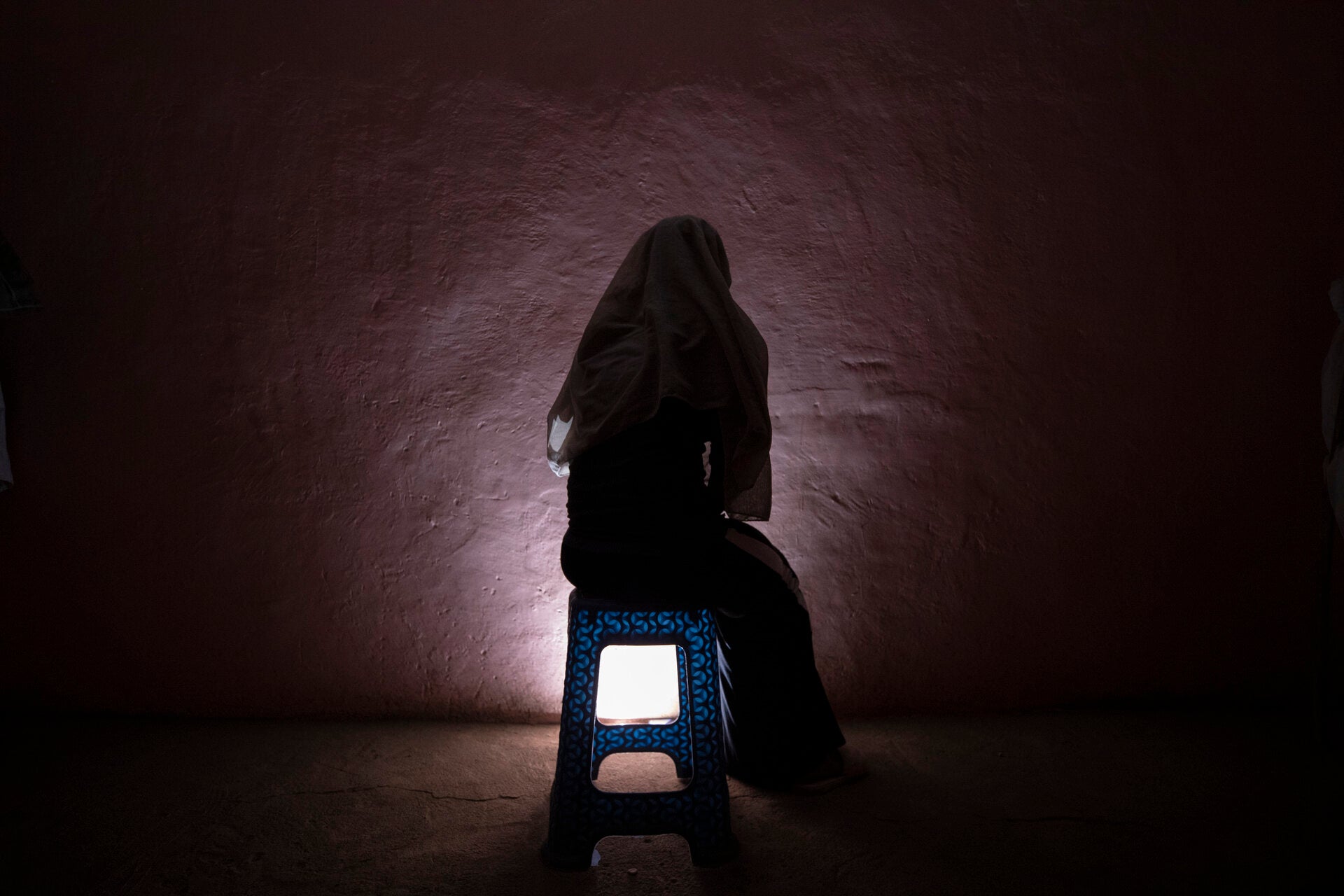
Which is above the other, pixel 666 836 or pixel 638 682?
pixel 638 682

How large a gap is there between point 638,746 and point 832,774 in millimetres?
525

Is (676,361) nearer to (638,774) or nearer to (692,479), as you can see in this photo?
(692,479)

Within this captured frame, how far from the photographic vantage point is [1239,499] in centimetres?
223

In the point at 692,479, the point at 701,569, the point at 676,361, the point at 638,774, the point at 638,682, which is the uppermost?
the point at 676,361

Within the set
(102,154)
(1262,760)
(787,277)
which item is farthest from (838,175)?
(102,154)

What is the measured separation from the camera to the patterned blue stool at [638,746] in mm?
1453

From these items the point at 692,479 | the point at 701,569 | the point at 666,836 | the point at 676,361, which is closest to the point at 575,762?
the point at 666,836

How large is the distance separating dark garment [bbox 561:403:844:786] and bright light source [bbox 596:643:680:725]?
16.6 inches

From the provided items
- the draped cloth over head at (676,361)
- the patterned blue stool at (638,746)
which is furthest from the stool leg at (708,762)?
the draped cloth over head at (676,361)

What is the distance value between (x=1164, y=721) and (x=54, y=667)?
10.8ft

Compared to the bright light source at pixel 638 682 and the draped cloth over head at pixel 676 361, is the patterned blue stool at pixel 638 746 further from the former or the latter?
the bright light source at pixel 638 682

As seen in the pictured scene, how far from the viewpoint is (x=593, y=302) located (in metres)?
2.21

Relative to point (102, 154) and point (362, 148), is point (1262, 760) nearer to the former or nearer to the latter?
point (362, 148)

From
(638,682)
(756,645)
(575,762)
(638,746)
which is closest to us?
(575,762)
